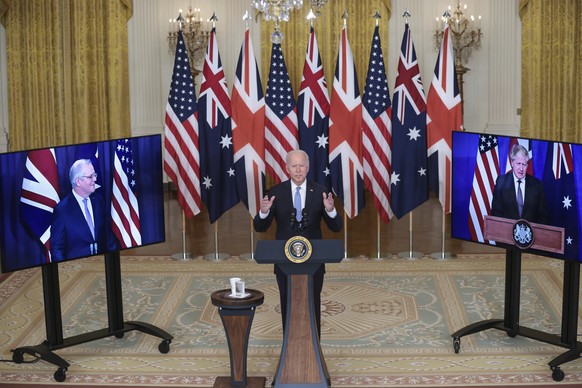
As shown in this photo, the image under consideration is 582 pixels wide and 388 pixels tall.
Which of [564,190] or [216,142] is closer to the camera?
[564,190]

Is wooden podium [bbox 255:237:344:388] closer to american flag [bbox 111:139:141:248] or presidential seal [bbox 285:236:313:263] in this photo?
presidential seal [bbox 285:236:313:263]

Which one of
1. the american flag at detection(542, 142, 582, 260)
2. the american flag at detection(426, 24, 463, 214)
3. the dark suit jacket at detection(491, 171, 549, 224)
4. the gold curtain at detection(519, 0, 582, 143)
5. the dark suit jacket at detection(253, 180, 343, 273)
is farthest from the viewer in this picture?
the gold curtain at detection(519, 0, 582, 143)

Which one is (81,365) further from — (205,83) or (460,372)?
(205,83)

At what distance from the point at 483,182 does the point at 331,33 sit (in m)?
9.45

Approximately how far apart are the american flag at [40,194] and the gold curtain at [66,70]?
9597 mm

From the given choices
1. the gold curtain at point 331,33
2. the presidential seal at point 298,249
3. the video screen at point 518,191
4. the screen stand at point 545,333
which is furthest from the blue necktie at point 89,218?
the gold curtain at point 331,33

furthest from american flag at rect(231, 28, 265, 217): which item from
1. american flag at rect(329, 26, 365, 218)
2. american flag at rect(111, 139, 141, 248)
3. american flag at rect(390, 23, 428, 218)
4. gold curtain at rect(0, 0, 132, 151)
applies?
gold curtain at rect(0, 0, 132, 151)

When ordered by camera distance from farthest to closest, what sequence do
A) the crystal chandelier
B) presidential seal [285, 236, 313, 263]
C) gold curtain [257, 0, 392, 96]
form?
1. gold curtain [257, 0, 392, 96]
2. the crystal chandelier
3. presidential seal [285, 236, 313, 263]

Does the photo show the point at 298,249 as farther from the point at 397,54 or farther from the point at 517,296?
the point at 397,54

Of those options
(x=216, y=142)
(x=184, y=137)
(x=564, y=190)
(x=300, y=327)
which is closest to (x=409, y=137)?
(x=216, y=142)

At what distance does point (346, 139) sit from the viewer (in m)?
12.7

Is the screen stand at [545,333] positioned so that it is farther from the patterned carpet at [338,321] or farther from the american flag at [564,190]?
the american flag at [564,190]

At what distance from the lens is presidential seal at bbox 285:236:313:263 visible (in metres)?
7.53

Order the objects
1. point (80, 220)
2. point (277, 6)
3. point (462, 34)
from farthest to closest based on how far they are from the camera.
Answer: point (462, 34) → point (277, 6) → point (80, 220)
